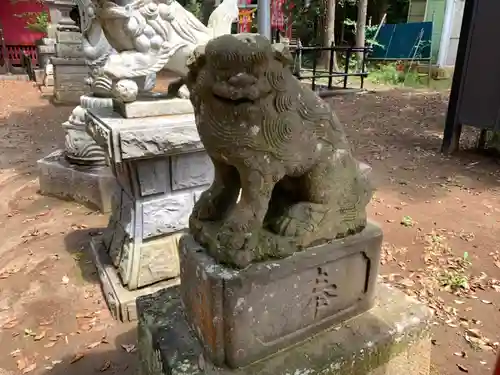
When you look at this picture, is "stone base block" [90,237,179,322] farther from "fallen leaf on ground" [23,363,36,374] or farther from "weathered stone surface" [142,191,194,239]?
"fallen leaf on ground" [23,363,36,374]

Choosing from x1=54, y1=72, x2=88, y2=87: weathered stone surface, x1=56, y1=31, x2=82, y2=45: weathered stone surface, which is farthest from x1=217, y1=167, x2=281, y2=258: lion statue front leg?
x1=56, y1=31, x2=82, y2=45: weathered stone surface

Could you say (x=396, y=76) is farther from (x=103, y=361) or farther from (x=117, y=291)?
(x=103, y=361)

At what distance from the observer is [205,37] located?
3008mm

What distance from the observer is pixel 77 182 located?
421 centimetres

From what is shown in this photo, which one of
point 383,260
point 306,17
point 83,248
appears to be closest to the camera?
point 383,260

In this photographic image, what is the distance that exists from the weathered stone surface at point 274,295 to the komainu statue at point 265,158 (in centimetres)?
5

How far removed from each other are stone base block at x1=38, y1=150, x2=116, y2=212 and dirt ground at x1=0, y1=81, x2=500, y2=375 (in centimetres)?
12

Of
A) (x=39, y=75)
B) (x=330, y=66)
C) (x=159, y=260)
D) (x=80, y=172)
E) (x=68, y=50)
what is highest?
(x=68, y=50)

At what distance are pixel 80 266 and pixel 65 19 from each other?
7906 mm

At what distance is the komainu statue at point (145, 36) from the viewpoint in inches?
105

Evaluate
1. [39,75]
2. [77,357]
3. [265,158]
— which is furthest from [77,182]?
[39,75]

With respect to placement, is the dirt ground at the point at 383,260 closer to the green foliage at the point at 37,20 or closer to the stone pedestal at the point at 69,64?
the stone pedestal at the point at 69,64

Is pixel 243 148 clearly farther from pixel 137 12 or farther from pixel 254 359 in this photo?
pixel 137 12

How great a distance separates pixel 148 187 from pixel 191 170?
0.32 meters
